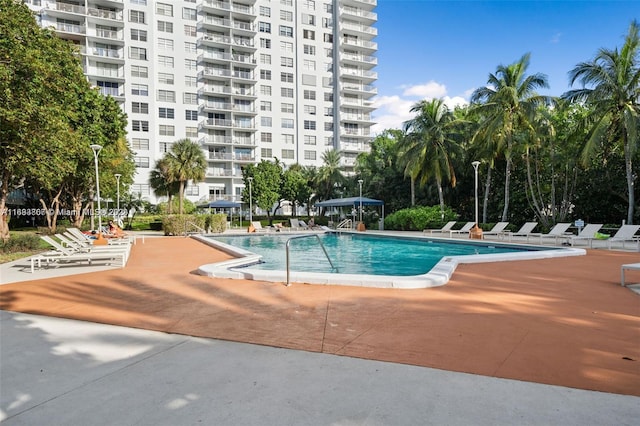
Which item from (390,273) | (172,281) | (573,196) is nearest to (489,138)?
(573,196)

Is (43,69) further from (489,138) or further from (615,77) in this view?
(615,77)

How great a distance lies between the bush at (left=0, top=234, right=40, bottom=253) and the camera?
1452 centimetres

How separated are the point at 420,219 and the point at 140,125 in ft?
132

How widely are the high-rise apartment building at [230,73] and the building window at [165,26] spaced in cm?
17

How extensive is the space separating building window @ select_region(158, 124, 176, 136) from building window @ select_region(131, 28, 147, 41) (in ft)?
38.2

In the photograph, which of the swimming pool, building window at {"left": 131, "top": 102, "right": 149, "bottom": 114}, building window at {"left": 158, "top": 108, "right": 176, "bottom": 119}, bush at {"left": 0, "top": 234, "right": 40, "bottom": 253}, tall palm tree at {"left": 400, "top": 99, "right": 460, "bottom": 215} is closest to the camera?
the swimming pool

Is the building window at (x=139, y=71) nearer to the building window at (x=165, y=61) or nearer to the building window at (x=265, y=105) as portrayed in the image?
the building window at (x=165, y=61)

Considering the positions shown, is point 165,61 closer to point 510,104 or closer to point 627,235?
point 510,104

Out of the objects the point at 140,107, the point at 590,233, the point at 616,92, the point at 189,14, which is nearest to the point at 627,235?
the point at 590,233

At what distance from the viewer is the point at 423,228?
93.5 feet

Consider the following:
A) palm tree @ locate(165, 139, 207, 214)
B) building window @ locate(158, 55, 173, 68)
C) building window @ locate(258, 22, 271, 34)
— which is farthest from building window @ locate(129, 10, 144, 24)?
palm tree @ locate(165, 139, 207, 214)

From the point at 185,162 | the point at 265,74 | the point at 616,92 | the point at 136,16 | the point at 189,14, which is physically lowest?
the point at 185,162

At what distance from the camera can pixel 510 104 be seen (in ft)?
81.3

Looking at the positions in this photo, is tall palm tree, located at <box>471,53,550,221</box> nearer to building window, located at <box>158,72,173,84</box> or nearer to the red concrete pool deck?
the red concrete pool deck
